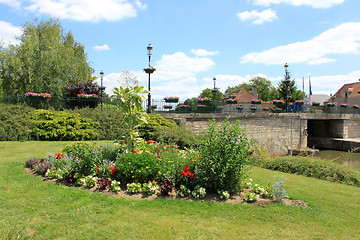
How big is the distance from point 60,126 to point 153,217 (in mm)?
10076

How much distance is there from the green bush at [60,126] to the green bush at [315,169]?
861cm

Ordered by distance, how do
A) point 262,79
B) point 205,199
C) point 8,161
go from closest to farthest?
point 205,199
point 8,161
point 262,79

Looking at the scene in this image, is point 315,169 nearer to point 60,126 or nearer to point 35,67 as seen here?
point 60,126

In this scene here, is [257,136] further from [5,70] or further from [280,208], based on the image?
[5,70]

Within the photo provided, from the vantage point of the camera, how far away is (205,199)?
4969mm

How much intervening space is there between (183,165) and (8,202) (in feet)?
11.4

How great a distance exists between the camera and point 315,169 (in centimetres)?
907

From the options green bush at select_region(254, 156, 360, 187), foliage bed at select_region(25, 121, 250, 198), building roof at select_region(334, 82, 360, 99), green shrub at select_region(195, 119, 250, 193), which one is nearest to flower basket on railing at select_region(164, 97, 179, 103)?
green bush at select_region(254, 156, 360, 187)

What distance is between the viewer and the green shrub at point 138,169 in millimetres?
5303

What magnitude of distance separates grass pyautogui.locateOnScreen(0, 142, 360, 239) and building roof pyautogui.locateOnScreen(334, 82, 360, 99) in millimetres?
50540

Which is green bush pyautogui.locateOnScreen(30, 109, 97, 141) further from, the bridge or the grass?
the grass

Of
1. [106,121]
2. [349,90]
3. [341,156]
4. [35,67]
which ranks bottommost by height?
[341,156]

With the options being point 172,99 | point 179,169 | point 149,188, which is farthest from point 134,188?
point 172,99

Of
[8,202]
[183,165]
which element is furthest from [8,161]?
[183,165]
